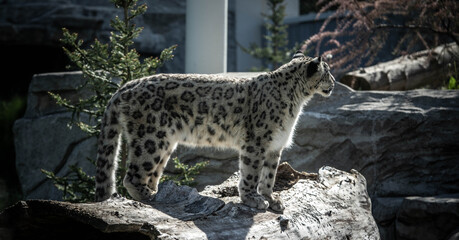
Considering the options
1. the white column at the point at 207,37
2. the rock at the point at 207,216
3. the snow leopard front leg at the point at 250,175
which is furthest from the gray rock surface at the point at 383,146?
the snow leopard front leg at the point at 250,175

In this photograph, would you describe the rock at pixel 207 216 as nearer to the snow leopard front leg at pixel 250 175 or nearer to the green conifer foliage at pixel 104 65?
the snow leopard front leg at pixel 250 175

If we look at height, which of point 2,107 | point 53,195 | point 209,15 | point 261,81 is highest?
point 209,15

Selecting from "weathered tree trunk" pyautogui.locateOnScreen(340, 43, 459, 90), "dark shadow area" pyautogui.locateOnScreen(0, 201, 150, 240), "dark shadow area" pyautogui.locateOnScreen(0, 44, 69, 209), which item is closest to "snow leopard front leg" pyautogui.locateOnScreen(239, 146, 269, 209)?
"dark shadow area" pyautogui.locateOnScreen(0, 201, 150, 240)

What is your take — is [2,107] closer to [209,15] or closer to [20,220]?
[209,15]

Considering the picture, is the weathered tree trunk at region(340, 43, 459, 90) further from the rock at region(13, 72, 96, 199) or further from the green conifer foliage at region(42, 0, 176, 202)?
the rock at region(13, 72, 96, 199)

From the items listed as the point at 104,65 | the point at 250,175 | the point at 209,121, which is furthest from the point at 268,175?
the point at 104,65

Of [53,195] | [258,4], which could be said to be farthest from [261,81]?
[258,4]

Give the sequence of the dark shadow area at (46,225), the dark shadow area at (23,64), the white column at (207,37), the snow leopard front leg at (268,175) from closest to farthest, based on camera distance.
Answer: the dark shadow area at (46,225) → the snow leopard front leg at (268,175) → the white column at (207,37) → the dark shadow area at (23,64)

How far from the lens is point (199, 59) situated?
9.82m

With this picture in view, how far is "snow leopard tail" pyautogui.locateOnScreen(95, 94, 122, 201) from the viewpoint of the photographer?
5.45 metres

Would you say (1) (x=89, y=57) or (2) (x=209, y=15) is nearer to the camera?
(1) (x=89, y=57)

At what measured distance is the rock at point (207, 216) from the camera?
3.91 metres

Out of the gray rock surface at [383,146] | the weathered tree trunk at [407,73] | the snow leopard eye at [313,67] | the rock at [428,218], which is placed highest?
the snow leopard eye at [313,67]

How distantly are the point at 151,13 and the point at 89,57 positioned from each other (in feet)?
30.6
